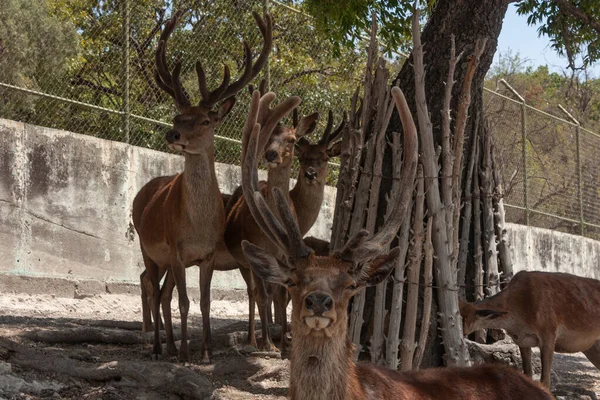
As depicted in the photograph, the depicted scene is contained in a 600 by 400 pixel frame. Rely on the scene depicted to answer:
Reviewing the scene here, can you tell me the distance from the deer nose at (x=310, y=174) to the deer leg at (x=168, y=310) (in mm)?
1855

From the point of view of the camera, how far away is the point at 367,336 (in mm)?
7535

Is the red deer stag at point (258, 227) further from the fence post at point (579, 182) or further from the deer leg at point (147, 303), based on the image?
the fence post at point (579, 182)

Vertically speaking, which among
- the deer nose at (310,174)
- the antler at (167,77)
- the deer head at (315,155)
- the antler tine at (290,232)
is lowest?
the antler tine at (290,232)

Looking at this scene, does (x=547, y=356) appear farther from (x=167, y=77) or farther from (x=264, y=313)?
(x=167, y=77)

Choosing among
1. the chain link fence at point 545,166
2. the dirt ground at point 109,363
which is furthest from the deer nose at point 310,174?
the chain link fence at point 545,166

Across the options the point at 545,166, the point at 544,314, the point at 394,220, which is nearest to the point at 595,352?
the point at 544,314

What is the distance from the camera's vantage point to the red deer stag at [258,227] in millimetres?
8883

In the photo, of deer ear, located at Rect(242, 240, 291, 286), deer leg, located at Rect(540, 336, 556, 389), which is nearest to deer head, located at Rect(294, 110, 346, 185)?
deer leg, located at Rect(540, 336, 556, 389)

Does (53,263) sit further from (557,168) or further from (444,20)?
(557,168)

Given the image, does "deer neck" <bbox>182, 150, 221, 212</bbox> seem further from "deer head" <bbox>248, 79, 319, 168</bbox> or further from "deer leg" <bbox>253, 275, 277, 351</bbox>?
"deer leg" <bbox>253, 275, 277, 351</bbox>

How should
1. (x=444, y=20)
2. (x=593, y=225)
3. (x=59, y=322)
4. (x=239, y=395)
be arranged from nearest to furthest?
1. (x=239, y=395)
2. (x=444, y=20)
3. (x=59, y=322)
4. (x=593, y=225)

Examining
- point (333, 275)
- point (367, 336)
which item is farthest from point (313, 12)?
point (333, 275)

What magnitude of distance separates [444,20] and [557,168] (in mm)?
11900

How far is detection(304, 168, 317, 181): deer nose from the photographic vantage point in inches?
397
